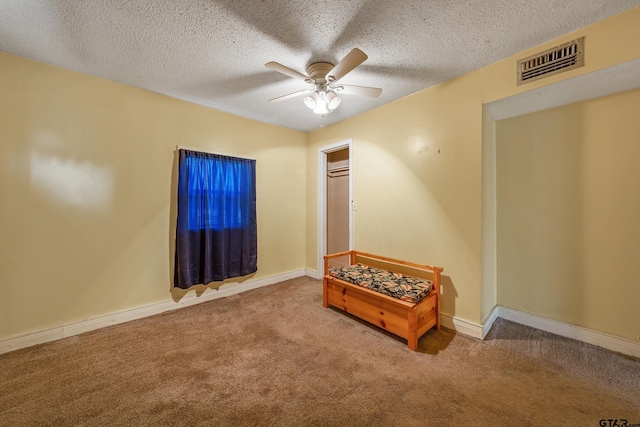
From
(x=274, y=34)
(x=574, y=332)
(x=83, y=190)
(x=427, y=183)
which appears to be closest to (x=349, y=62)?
(x=274, y=34)

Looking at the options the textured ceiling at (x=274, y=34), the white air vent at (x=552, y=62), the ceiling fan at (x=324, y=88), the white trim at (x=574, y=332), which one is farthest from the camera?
the ceiling fan at (x=324, y=88)

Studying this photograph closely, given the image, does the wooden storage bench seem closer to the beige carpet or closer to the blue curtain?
the beige carpet

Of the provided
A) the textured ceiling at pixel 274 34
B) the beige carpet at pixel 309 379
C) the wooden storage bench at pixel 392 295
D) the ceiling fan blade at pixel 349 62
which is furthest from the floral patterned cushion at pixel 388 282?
the textured ceiling at pixel 274 34

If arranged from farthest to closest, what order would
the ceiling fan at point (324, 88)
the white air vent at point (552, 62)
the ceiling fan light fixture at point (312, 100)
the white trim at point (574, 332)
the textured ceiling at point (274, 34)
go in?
the ceiling fan light fixture at point (312, 100)
the ceiling fan at point (324, 88)
the white trim at point (574, 332)
the white air vent at point (552, 62)
the textured ceiling at point (274, 34)

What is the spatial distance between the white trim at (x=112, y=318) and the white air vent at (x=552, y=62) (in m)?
3.64

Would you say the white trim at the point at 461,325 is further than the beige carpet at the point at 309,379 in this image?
Yes

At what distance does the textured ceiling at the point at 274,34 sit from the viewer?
4.84 feet

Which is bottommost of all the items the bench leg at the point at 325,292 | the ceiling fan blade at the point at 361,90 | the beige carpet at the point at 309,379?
the beige carpet at the point at 309,379

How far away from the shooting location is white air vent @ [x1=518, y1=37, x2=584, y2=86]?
5.48 ft

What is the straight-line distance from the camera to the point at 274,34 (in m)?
1.70

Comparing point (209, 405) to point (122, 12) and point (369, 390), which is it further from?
point (122, 12)

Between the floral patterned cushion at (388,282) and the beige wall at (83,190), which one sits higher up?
the beige wall at (83,190)

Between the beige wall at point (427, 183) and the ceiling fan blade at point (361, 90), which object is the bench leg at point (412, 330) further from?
the ceiling fan blade at point (361, 90)

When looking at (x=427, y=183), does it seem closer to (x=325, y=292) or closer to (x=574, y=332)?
(x=325, y=292)
